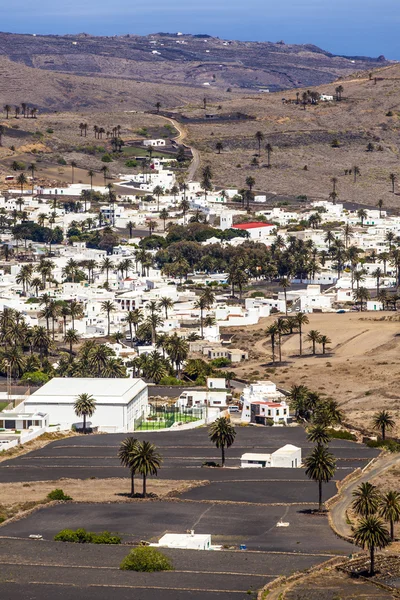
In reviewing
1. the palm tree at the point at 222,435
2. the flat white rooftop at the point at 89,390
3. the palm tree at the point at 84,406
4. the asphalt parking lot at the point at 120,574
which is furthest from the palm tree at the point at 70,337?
the asphalt parking lot at the point at 120,574

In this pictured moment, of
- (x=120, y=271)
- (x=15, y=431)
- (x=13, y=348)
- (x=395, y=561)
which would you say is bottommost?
(x=395, y=561)

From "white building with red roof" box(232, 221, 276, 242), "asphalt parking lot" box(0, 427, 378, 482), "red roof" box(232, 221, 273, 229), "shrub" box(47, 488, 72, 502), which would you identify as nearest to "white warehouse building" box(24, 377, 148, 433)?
"asphalt parking lot" box(0, 427, 378, 482)

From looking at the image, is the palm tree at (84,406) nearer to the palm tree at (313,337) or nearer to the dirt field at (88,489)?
the dirt field at (88,489)

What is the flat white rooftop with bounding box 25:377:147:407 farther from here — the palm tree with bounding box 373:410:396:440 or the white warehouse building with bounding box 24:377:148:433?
the palm tree with bounding box 373:410:396:440

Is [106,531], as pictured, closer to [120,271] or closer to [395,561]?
[395,561]

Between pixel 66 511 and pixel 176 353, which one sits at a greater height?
pixel 176 353

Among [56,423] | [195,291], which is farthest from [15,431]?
[195,291]
